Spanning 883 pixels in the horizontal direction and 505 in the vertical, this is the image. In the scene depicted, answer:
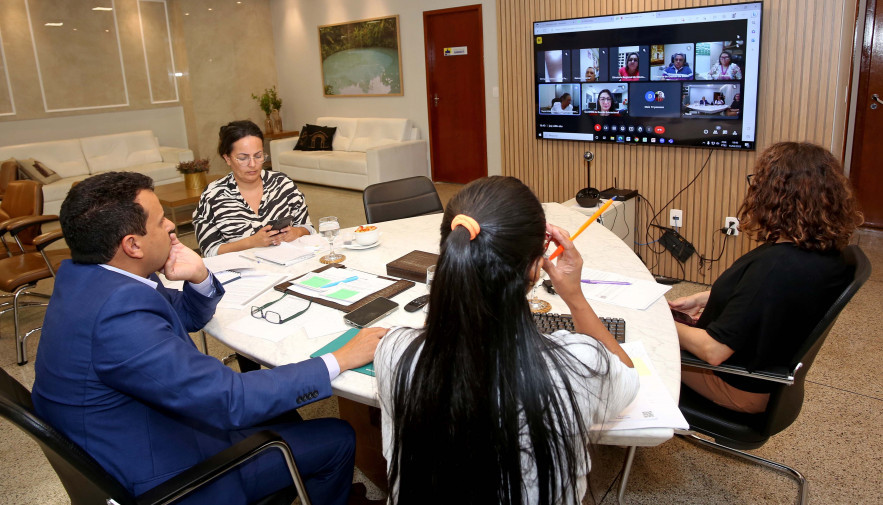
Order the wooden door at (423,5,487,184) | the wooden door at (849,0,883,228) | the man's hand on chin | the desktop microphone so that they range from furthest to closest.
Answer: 1. the wooden door at (423,5,487,184)
2. the wooden door at (849,0,883,228)
3. the desktop microphone
4. the man's hand on chin

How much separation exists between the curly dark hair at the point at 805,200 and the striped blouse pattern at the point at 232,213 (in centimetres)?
205

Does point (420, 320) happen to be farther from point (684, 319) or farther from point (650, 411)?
point (684, 319)

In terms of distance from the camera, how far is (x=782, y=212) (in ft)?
5.81

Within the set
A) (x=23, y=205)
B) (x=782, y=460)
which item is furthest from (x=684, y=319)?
(x=23, y=205)

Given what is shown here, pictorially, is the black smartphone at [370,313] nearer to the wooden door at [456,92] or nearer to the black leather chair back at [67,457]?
the black leather chair back at [67,457]

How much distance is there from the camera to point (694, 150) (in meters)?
4.11

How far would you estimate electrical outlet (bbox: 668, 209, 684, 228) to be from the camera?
168 inches

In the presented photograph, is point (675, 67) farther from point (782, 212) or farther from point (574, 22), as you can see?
point (782, 212)

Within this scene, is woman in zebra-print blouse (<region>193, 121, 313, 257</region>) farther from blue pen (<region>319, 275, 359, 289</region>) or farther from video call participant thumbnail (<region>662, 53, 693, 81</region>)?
video call participant thumbnail (<region>662, 53, 693, 81</region>)

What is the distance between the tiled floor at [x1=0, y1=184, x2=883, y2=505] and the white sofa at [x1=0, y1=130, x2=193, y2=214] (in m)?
4.85

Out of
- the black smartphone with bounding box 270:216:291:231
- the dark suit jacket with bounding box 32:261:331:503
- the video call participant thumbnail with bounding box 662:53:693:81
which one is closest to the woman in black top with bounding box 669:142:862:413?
the dark suit jacket with bounding box 32:261:331:503

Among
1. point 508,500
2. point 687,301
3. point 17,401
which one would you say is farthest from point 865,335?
point 17,401

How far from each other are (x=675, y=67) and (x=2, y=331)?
471 centimetres

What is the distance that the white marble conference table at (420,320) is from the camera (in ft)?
5.02
